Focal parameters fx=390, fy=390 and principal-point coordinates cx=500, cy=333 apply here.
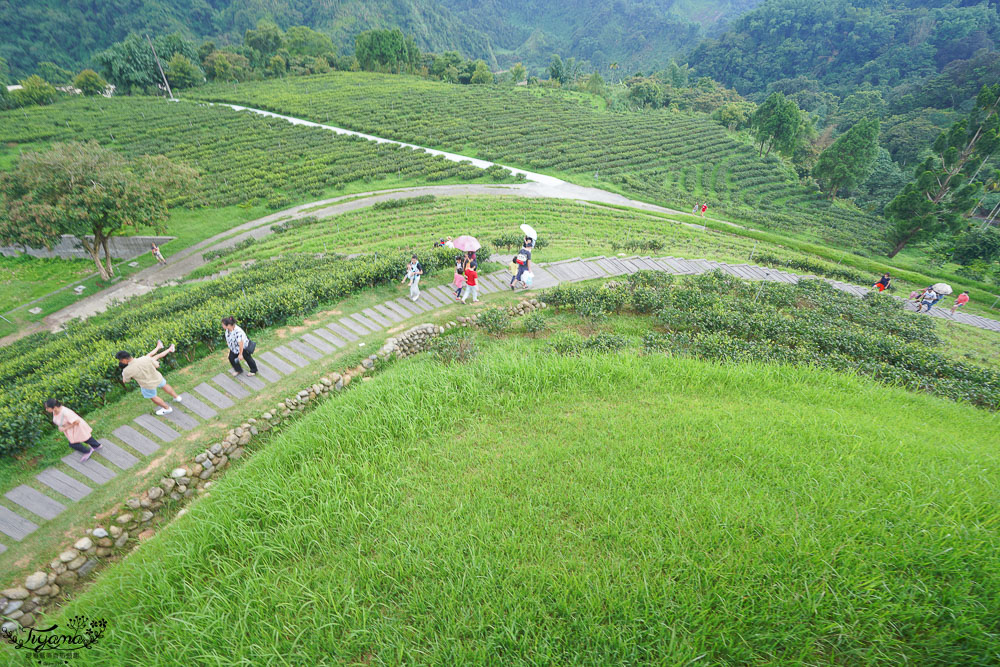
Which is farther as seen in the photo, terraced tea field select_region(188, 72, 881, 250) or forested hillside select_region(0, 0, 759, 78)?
forested hillside select_region(0, 0, 759, 78)

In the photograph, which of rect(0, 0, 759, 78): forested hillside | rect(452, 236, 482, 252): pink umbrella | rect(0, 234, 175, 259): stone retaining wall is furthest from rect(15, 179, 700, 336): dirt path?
rect(0, 0, 759, 78): forested hillside

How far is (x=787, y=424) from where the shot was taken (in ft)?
20.7

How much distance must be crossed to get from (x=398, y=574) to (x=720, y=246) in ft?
92.9

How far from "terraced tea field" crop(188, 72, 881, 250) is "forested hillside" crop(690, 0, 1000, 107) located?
163ft

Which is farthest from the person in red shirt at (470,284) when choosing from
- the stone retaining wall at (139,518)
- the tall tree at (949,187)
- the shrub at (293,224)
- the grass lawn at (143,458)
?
the tall tree at (949,187)

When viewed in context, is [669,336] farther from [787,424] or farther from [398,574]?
[398,574]

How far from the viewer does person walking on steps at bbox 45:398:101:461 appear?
6607mm

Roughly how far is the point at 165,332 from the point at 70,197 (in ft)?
63.0

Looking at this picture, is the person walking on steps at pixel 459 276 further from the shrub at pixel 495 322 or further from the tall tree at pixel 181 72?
the tall tree at pixel 181 72

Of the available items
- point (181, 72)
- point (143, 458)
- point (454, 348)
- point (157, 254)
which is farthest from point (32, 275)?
point (181, 72)

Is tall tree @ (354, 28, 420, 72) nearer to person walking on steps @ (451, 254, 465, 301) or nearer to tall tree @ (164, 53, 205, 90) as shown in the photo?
tall tree @ (164, 53, 205, 90)

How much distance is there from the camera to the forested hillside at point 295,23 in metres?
99.6

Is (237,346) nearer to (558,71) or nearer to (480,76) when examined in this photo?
(480,76)

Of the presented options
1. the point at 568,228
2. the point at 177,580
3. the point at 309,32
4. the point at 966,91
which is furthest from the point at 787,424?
the point at 309,32
